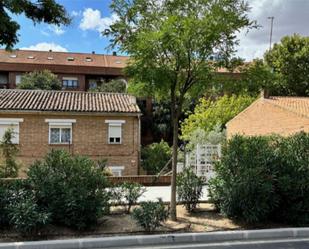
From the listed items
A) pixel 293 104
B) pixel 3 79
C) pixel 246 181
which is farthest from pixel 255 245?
pixel 3 79

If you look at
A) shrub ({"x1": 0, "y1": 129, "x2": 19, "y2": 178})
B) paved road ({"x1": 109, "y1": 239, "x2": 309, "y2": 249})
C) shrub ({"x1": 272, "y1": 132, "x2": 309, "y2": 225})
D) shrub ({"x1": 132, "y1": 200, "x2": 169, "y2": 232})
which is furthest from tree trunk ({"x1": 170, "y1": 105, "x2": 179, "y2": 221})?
shrub ({"x1": 0, "y1": 129, "x2": 19, "y2": 178})

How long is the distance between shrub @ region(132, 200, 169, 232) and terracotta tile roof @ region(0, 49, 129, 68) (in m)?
47.5

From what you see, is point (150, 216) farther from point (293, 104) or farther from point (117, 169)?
point (293, 104)

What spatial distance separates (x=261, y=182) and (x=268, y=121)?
56.9 feet

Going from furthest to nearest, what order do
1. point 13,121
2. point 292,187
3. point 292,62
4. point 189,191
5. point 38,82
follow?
1. point 38,82
2. point 292,62
3. point 13,121
4. point 189,191
5. point 292,187

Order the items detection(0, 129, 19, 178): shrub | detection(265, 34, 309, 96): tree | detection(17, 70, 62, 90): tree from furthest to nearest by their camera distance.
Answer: detection(17, 70, 62, 90): tree → detection(265, 34, 309, 96): tree → detection(0, 129, 19, 178): shrub

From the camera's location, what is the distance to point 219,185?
9289mm

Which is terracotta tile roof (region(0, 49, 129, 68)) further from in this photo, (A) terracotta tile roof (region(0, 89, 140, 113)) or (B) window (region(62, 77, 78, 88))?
(A) terracotta tile roof (region(0, 89, 140, 113))

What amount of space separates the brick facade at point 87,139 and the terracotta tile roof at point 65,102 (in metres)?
0.38

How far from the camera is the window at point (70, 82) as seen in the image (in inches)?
2142

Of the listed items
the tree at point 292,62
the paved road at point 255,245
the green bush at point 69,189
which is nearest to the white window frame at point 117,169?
the green bush at point 69,189

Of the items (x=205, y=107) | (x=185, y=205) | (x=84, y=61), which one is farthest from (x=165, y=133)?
(x=185, y=205)

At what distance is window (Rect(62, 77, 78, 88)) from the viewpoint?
178ft

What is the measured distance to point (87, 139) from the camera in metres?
23.3
